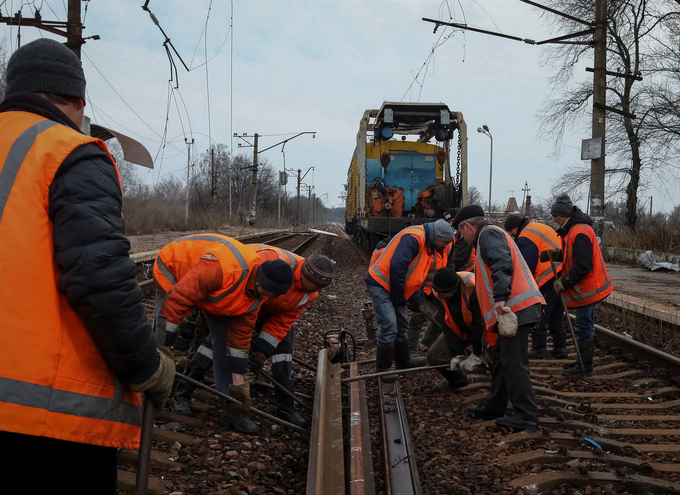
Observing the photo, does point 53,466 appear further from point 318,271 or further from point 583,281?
point 583,281

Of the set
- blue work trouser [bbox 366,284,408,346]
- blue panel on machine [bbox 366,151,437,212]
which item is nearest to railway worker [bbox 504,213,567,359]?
blue work trouser [bbox 366,284,408,346]

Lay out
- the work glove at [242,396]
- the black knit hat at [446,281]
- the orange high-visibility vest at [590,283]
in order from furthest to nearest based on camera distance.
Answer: the orange high-visibility vest at [590,283]
the black knit hat at [446,281]
the work glove at [242,396]

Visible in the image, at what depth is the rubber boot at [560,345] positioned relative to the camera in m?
6.13

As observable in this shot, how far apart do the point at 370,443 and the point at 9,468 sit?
2818 mm

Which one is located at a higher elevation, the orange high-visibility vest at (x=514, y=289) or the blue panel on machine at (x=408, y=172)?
the blue panel on machine at (x=408, y=172)

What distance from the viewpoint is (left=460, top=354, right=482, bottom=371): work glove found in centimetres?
436

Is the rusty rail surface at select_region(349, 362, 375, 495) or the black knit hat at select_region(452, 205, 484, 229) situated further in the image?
the black knit hat at select_region(452, 205, 484, 229)

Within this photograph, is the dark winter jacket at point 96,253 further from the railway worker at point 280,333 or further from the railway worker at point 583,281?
the railway worker at point 583,281

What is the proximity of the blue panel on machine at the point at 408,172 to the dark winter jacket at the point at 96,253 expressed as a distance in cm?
1256

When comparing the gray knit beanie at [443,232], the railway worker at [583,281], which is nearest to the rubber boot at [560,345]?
the railway worker at [583,281]

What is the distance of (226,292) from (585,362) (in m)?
3.82

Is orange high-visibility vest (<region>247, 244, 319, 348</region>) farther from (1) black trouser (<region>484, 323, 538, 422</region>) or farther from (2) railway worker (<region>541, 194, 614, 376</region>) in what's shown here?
(2) railway worker (<region>541, 194, 614, 376</region>)

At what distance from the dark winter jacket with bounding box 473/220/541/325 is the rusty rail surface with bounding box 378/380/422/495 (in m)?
1.24

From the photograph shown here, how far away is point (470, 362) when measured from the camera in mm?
4391
